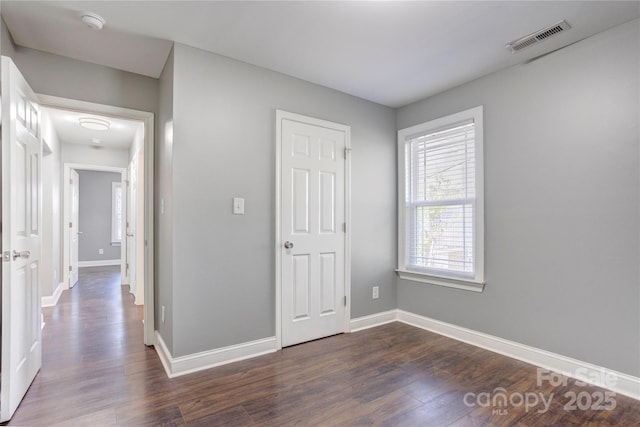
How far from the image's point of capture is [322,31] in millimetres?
2305

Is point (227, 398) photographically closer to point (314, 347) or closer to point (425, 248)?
point (314, 347)

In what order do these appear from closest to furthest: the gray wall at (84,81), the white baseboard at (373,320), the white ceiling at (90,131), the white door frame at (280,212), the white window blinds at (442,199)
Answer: the gray wall at (84,81)
the white door frame at (280,212)
the white window blinds at (442,199)
the white baseboard at (373,320)
the white ceiling at (90,131)

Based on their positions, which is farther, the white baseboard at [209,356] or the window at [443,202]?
the window at [443,202]

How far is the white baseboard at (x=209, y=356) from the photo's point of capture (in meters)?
2.41

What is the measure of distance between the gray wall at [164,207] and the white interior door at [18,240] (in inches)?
A: 33.1

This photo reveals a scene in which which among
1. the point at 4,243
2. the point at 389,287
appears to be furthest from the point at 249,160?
the point at 389,287

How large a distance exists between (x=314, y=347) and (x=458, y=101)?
9.09 feet

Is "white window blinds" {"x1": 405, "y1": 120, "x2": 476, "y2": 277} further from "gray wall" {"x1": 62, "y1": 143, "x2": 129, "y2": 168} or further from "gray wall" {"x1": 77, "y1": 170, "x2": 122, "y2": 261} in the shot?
"gray wall" {"x1": 77, "y1": 170, "x2": 122, "y2": 261}

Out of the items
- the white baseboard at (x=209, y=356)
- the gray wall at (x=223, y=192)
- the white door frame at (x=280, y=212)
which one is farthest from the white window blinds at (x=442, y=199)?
the white baseboard at (x=209, y=356)

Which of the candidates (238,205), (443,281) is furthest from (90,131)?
(443,281)

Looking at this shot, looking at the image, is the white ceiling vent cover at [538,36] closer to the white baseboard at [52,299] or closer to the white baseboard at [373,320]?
the white baseboard at [373,320]

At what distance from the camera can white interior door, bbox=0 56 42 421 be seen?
1.84 m

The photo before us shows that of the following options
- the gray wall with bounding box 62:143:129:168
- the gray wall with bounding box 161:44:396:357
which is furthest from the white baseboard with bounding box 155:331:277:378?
the gray wall with bounding box 62:143:129:168

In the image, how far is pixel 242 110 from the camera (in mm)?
2779
